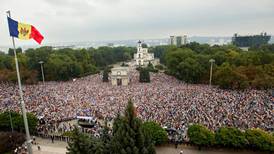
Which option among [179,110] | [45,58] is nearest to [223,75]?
[179,110]

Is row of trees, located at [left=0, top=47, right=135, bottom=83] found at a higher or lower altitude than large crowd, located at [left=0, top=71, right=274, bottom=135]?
higher

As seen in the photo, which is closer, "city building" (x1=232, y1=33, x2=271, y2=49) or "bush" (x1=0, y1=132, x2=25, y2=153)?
"bush" (x1=0, y1=132, x2=25, y2=153)

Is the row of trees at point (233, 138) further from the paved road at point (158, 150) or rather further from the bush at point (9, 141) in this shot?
the bush at point (9, 141)

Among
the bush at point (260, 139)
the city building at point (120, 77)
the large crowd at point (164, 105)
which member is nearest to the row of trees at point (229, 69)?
the large crowd at point (164, 105)

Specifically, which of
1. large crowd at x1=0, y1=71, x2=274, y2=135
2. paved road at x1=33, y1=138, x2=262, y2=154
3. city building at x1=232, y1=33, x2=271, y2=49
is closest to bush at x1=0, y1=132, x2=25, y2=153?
paved road at x1=33, y1=138, x2=262, y2=154

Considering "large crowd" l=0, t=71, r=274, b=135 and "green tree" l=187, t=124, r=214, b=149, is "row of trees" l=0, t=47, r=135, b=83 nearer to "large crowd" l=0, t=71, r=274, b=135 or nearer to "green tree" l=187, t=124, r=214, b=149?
"large crowd" l=0, t=71, r=274, b=135
